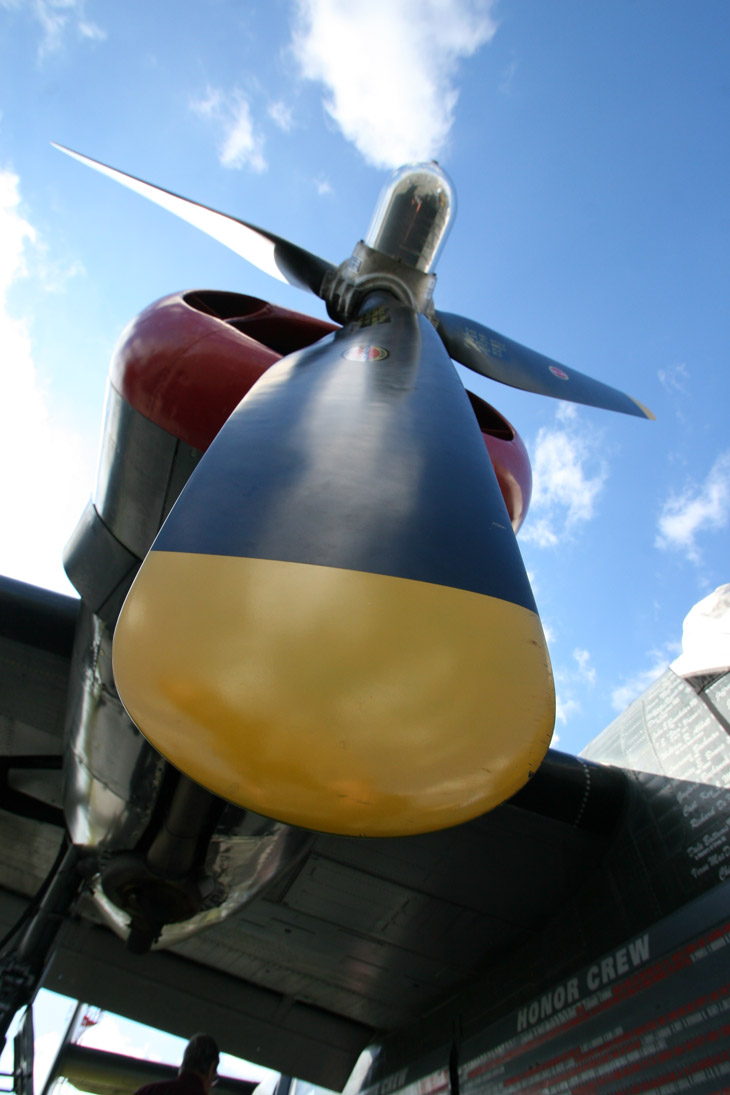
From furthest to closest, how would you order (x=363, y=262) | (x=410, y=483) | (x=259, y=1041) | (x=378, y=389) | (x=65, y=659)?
1. (x=259, y=1041)
2. (x=65, y=659)
3. (x=363, y=262)
4. (x=378, y=389)
5. (x=410, y=483)

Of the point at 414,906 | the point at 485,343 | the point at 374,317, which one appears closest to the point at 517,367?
the point at 485,343

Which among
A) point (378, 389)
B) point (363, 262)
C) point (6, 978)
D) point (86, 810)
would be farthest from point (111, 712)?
point (363, 262)

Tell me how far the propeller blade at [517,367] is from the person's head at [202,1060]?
3691 millimetres

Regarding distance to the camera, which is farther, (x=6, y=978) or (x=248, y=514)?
(x=6, y=978)

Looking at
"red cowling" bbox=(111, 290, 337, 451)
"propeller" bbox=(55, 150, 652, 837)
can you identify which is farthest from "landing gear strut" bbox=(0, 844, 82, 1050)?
"propeller" bbox=(55, 150, 652, 837)

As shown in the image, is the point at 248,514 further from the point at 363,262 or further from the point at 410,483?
the point at 363,262

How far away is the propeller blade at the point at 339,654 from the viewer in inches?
26.2

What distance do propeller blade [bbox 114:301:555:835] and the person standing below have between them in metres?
3.29

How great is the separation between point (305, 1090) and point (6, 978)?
4365 mm

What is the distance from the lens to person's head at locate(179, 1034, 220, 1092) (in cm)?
323

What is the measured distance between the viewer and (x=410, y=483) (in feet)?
3.34

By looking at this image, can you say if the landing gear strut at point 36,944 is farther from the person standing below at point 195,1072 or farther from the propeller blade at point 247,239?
the propeller blade at point 247,239

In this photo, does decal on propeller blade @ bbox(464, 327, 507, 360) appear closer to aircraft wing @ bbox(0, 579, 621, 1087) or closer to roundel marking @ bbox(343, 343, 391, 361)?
roundel marking @ bbox(343, 343, 391, 361)

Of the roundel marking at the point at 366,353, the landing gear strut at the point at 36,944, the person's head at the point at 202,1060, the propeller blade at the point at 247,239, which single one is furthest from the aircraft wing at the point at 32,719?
the roundel marking at the point at 366,353
